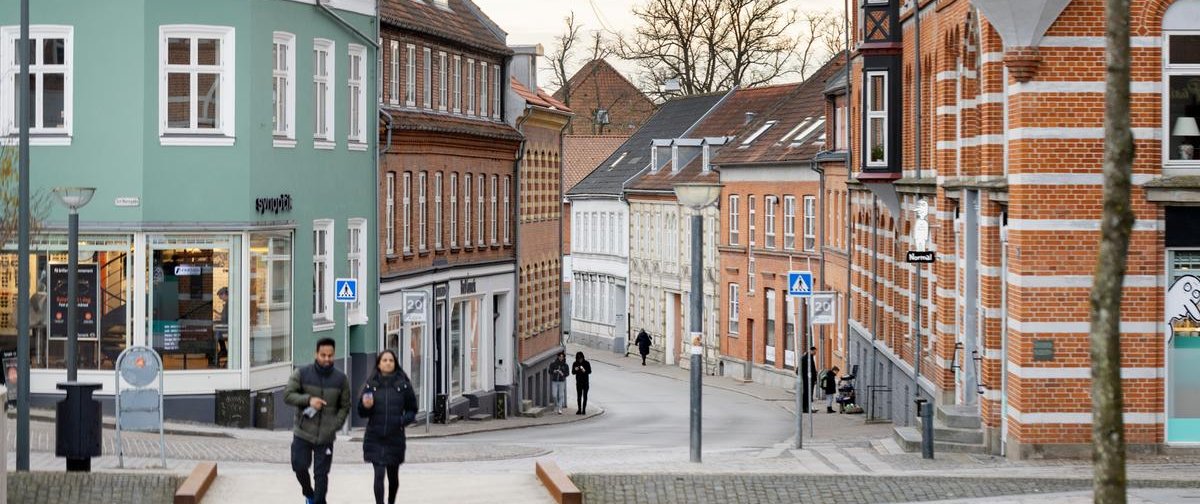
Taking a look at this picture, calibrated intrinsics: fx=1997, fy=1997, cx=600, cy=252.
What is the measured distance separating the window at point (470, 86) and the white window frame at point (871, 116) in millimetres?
11830

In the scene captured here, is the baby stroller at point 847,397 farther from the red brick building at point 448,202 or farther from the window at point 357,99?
the window at point 357,99

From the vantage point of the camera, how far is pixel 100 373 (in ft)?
101

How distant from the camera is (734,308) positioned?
221 ft

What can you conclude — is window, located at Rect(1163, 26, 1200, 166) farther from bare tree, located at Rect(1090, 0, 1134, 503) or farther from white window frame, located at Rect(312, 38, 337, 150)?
white window frame, located at Rect(312, 38, 337, 150)

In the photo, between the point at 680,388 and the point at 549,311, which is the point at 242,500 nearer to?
the point at 549,311

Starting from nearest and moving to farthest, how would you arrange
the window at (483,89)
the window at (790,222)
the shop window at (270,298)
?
the shop window at (270,298) < the window at (483,89) < the window at (790,222)

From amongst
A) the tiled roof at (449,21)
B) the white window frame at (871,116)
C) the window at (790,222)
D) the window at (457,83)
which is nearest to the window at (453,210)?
the window at (457,83)

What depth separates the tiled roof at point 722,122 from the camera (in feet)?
240

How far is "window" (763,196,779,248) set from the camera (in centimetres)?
6225

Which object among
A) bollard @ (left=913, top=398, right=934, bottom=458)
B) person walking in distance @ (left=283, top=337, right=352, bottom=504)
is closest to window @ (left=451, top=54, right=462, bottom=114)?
bollard @ (left=913, top=398, right=934, bottom=458)

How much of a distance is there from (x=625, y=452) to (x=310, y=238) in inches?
308

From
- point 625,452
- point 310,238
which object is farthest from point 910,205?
point 310,238

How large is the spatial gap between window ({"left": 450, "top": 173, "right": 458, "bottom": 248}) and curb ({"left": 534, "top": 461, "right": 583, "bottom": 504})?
927 inches

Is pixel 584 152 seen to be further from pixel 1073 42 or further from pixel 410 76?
pixel 1073 42
